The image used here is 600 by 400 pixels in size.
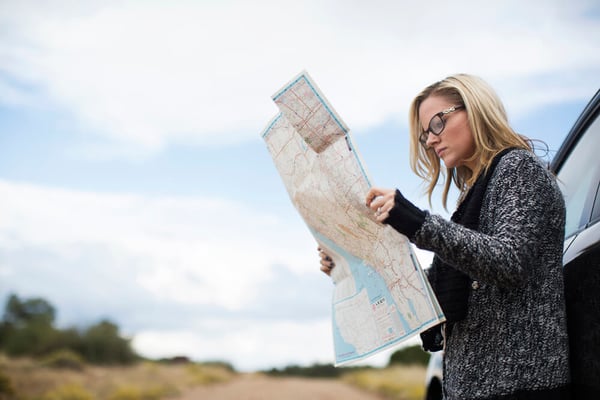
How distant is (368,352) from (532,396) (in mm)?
475

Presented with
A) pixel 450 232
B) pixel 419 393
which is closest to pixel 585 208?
pixel 450 232

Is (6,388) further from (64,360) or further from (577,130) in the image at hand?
(577,130)

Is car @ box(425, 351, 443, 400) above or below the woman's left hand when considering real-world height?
below

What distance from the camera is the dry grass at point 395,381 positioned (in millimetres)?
12500

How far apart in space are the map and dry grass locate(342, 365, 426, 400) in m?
10.4

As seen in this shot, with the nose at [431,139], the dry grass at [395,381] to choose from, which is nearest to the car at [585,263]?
the nose at [431,139]

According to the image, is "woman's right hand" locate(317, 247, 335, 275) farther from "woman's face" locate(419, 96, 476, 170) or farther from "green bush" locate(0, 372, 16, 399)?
"green bush" locate(0, 372, 16, 399)

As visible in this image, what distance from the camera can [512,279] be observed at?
160cm

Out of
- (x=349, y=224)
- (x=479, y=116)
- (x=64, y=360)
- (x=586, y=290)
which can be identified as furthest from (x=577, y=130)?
(x=64, y=360)

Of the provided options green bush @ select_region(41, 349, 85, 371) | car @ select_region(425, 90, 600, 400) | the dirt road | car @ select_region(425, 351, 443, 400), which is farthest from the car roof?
green bush @ select_region(41, 349, 85, 371)

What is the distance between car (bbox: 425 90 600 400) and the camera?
5.53 ft

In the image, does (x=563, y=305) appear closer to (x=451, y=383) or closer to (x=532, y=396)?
(x=532, y=396)

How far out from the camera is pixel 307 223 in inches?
78.1

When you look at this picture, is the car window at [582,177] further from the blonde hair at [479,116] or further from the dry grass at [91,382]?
the dry grass at [91,382]
